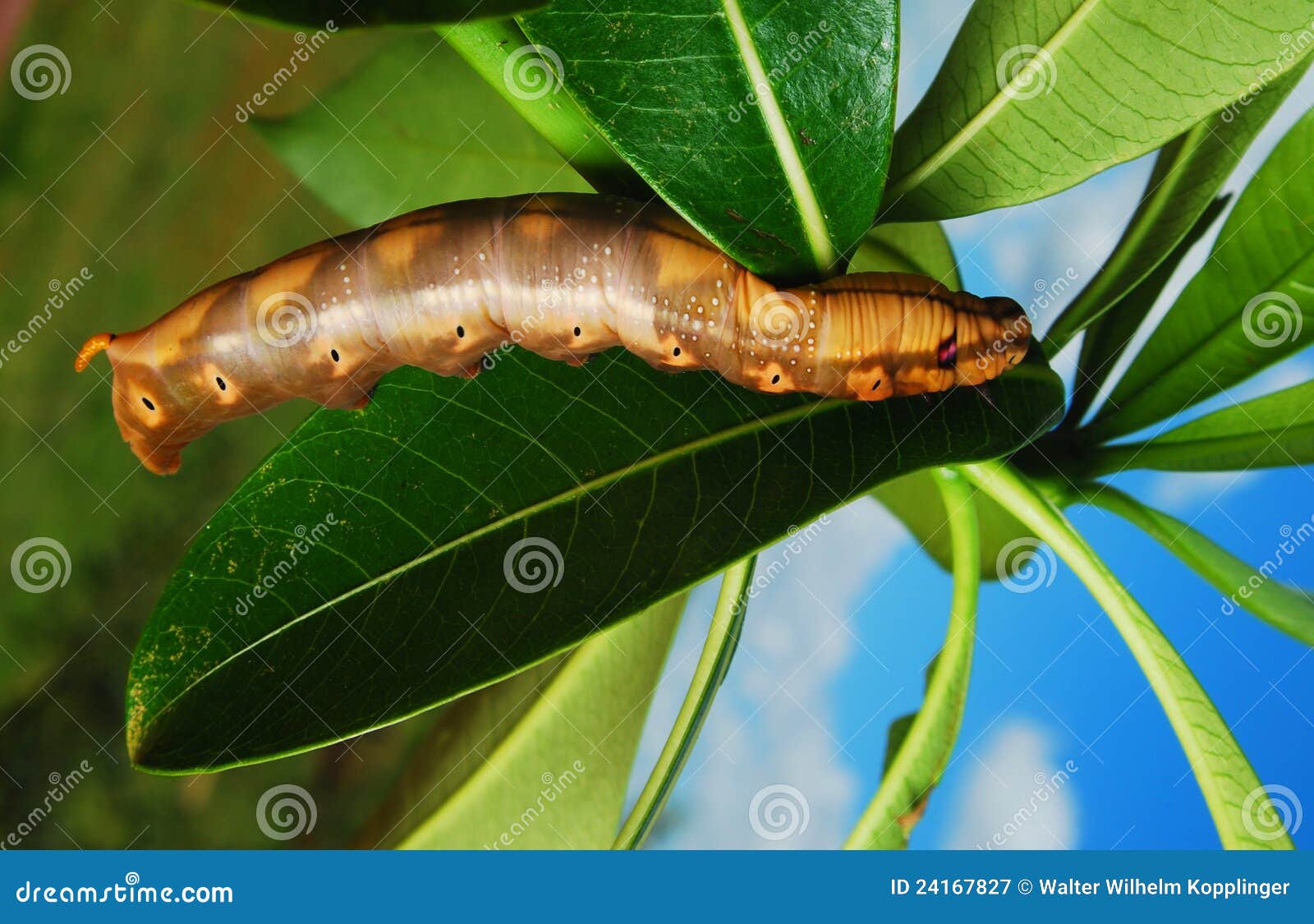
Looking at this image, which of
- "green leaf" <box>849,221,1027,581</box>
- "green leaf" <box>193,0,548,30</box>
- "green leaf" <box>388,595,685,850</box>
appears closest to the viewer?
"green leaf" <box>193,0,548,30</box>

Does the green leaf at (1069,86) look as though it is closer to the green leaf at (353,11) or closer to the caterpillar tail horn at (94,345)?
the green leaf at (353,11)

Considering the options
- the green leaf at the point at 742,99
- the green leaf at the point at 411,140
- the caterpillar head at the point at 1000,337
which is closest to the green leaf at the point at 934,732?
the caterpillar head at the point at 1000,337

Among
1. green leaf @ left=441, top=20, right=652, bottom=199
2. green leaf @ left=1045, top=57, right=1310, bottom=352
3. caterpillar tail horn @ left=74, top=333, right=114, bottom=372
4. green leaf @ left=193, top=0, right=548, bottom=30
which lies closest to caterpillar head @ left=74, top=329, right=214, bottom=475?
caterpillar tail horn @ left=74, top=333, right=114, bottom=372

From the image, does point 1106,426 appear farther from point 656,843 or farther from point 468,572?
point 656,843

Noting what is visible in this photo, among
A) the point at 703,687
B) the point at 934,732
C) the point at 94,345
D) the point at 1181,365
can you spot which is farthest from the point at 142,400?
the point at 1181,365

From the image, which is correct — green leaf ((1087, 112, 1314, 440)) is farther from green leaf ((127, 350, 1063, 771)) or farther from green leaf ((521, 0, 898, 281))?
green leaf ((521, 0, 898, 281))

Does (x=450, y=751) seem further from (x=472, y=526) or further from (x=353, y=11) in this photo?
(x=353, y=11)
